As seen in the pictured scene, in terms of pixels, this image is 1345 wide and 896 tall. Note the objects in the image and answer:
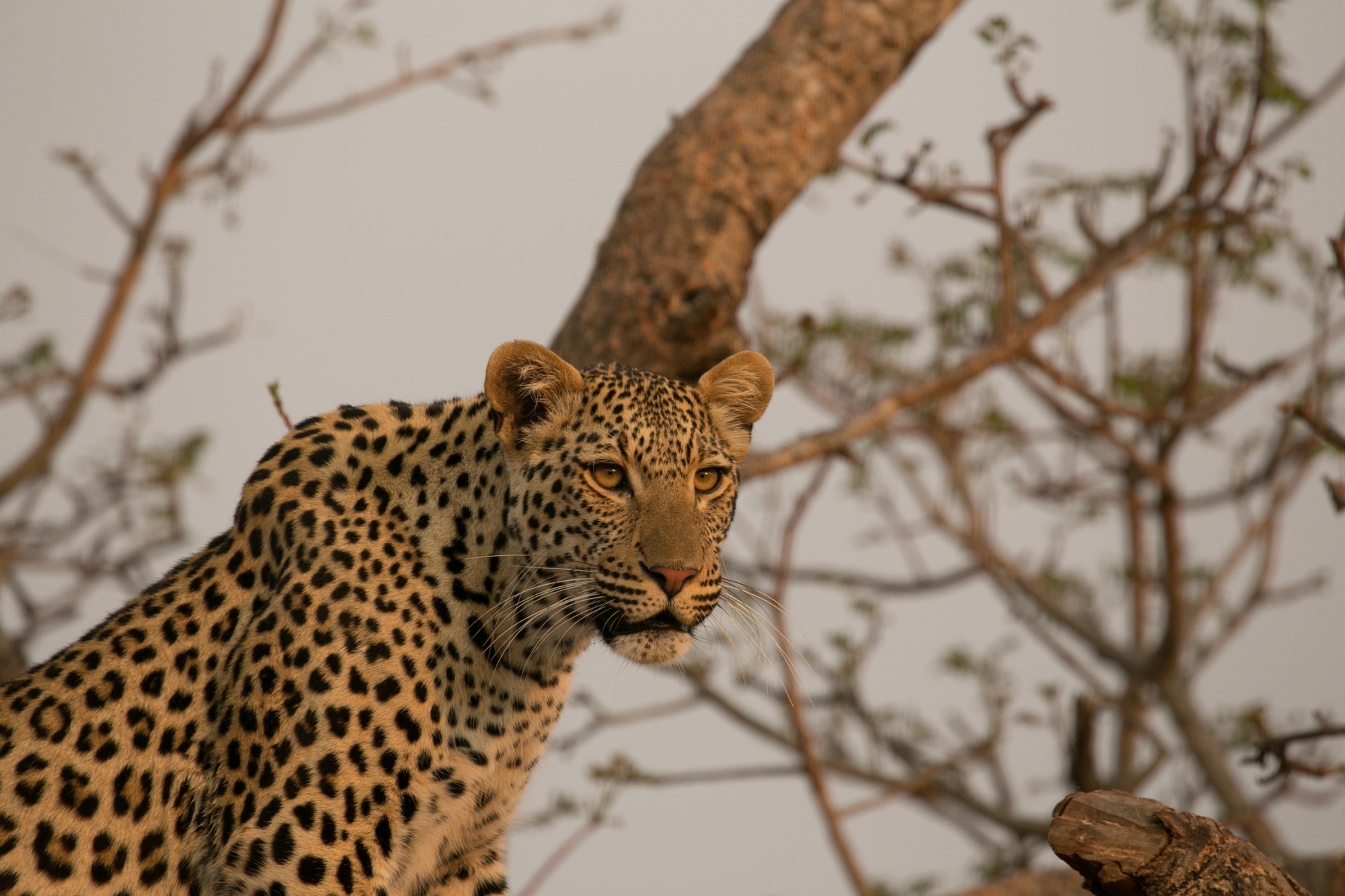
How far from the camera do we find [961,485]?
16.1m

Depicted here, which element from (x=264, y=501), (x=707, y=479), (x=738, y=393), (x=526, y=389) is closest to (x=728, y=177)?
(x=738, y=393)

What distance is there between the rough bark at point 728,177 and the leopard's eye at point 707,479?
2.27 metres

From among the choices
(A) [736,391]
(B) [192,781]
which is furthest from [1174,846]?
(B) [192,781]

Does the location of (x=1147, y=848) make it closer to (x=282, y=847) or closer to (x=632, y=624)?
(x=632, y=624)

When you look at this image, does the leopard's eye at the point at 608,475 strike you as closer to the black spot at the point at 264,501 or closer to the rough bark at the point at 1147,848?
the black spot at the point at 264,501

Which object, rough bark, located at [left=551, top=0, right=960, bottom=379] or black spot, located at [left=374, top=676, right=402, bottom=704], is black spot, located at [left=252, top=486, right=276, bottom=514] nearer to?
black spot, located at [left=374, top=676, right=402, bottom=704]

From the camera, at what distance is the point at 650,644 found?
5523mm

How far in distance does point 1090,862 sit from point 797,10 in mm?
6578

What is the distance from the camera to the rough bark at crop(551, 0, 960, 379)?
8.12 metres

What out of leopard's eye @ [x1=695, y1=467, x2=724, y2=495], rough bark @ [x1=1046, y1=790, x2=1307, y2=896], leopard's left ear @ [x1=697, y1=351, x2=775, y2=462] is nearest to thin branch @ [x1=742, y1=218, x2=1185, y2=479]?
leopard's left ear @ [x1=697, y1=351, x2=775, y2=462]

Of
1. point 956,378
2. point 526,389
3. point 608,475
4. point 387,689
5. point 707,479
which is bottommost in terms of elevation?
point 387,689

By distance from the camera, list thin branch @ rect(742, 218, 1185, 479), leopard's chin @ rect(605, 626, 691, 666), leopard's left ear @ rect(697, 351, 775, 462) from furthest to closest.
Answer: thin branch @ rect(742, 218, 1185, 479), leopard's left ear @ rect(697, 351, 775, 462), leopard's chin @ rect(605, 626, 691, 666)

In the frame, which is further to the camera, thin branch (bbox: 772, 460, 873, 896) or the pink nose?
thin branch (bbox: 772, 460, 873, 896)

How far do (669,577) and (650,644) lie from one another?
31 cm
